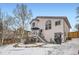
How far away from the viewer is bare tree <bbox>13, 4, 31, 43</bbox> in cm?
408

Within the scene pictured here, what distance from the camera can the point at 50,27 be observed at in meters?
4.07

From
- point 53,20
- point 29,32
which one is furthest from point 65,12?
point 29,32

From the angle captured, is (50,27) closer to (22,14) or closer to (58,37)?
(58,37)

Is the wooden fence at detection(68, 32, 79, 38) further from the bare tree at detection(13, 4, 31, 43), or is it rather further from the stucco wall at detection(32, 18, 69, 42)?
the bare tree at detection(13, 4, 31, 43)

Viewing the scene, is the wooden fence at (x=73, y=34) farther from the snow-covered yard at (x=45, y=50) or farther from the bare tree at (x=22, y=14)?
the bare tree at (x=22, y=14)

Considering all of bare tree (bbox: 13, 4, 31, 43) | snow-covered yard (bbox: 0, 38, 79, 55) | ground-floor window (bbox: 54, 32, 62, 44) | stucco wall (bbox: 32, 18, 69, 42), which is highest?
bare tree (bbox: 13, 4, 31, 43)

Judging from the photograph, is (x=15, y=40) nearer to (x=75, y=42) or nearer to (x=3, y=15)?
(x=3, y=15)

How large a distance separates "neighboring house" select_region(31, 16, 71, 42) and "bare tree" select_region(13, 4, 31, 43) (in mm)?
69

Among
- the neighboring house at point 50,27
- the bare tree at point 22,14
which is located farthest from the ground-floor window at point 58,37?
the bare tree at point 22,14

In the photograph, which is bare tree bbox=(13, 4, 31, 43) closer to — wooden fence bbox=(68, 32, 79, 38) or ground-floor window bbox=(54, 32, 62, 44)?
ground-floor window bbox=(54, 32, 62, 44)

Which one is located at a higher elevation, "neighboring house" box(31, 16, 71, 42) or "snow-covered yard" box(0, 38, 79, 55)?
"neighboring house" box(31, 16, 71, 42)

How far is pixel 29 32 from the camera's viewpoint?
161 inches

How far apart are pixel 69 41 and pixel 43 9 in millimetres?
398

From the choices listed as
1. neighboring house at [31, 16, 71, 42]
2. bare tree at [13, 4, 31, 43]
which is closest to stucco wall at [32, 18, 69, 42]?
neighboring house at [31, 16, 71, 42]
